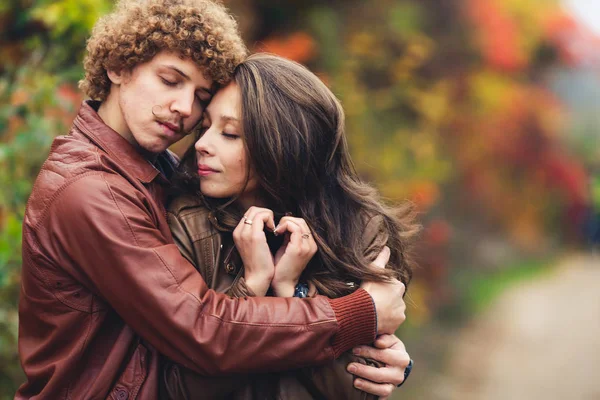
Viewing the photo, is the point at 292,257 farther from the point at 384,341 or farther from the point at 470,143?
the point at 470,143

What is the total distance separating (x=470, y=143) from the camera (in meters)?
9.09

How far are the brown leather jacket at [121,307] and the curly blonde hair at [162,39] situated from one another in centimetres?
31

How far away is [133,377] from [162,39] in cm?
109

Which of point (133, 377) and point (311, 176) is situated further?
point (311, 176)

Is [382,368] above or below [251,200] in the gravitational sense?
below

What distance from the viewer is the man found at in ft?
6.99

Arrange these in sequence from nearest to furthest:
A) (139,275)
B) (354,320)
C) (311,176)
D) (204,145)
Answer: (139,275)
(354,320)
(204,145)
(311,176)

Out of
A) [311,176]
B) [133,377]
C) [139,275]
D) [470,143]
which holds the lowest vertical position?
[133,377]

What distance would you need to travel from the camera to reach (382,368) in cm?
250

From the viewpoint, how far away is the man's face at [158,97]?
96.4 inches

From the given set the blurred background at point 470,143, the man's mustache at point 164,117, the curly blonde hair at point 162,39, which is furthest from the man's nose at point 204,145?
the blurred background at point 470,143

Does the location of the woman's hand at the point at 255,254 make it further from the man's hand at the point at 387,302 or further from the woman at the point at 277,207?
the man's hand at the point at 387,302

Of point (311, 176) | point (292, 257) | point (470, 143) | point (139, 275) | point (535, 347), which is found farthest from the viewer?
point (470, 143)

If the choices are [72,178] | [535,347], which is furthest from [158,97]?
[535,347]
